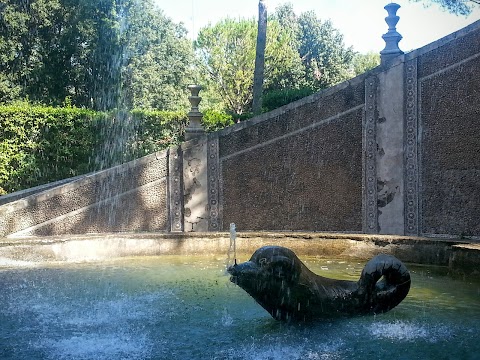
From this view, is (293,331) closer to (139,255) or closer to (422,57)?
(139,255)

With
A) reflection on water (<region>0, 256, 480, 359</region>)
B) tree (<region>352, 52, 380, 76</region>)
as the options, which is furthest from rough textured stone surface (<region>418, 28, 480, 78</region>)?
tree (<region>352, 52, 380, 76</region>)

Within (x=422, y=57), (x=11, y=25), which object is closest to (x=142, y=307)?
(x=422, y=57)

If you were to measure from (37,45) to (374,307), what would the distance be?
17.7m

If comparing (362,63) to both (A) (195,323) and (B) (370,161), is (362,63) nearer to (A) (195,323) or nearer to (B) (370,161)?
(B) (370,161)

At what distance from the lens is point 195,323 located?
12.4 feet

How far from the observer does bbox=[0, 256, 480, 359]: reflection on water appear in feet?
10.4

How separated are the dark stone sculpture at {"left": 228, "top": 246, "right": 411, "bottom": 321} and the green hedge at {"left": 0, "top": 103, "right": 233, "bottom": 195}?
995 centimetres

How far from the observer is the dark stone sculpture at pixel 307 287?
345cm

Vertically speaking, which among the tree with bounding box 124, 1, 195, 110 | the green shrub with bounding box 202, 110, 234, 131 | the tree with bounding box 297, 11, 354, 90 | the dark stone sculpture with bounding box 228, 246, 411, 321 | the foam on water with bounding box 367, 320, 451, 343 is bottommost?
the foam on water with bounding box 367, 320, 451, 343

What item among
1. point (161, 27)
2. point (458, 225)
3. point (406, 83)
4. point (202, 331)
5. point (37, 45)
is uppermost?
point (161, 27)

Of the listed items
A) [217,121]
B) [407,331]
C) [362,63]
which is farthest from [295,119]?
[362,63]

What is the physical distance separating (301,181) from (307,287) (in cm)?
402

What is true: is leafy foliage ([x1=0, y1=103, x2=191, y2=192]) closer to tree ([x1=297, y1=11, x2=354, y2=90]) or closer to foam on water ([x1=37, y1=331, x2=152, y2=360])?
foam on water ([x1=37, y1=331, x2=152, y2=360])

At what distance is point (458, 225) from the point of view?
22.4 feet
